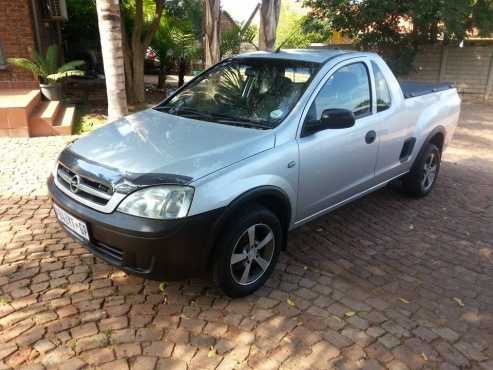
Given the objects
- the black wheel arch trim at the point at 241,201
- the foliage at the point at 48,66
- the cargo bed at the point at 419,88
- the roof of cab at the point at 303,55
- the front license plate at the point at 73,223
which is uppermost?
the roof of cab at the point at 303,55

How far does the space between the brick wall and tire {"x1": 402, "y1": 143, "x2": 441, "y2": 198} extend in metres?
8.56

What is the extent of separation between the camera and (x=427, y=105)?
16.8 ft

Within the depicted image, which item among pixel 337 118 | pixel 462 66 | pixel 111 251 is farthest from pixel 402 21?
pixel 111 251

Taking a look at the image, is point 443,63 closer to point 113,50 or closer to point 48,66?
point 48,66

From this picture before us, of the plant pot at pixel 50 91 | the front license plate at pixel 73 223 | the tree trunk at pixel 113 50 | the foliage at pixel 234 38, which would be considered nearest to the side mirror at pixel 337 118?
the front license plate at pixel 73 223

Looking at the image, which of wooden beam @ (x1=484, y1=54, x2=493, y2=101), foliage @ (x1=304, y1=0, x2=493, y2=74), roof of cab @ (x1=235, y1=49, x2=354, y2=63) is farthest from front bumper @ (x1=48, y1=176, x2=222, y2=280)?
wooden beam @ (x1=484, y1=54, x2=493, y2=101)

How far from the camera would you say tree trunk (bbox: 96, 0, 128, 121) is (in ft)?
19.1

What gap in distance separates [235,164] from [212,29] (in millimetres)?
5015

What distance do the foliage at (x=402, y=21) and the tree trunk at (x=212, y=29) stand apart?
30.5 ft

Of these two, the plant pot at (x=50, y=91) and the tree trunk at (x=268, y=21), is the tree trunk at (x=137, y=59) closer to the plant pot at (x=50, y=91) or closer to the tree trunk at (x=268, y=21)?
the plant pot at (x=50, y=91)

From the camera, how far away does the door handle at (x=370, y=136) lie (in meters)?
4.05

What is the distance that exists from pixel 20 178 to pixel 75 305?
3224mm

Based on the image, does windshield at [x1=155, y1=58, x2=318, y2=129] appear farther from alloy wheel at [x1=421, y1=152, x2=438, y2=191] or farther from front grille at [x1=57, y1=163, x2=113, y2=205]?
alloy wheel at [x1=421, y1=152, x2=438, y2=191]

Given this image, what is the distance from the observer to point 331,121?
338 cm
